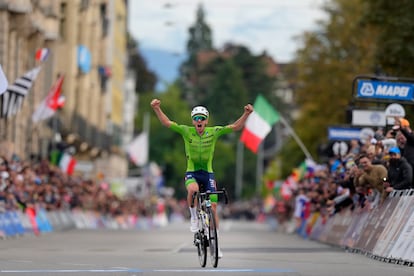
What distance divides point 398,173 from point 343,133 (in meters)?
16.9

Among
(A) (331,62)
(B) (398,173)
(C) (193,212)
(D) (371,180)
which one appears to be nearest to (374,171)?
(D) (371,180)

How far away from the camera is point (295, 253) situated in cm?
2984

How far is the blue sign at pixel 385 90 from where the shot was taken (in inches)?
1483

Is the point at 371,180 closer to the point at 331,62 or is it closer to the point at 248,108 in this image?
the point at 248,108

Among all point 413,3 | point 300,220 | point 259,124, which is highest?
point 413,3

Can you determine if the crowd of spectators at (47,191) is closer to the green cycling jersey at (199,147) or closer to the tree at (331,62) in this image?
the tree at (331,62)

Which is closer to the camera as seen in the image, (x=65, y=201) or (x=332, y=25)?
(x=65, y=201)

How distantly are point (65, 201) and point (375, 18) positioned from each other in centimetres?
1275

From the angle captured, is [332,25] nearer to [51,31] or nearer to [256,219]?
[51,31]

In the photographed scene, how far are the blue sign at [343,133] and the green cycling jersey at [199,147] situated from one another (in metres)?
22.1

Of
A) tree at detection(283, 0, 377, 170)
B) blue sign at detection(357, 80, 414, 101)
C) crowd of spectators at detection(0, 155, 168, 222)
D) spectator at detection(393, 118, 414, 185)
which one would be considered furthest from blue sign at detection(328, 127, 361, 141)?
tree at detection(283, 0, 377, 170)

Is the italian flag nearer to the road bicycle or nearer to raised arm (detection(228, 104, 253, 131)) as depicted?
raised arm (detection(228, 104, 253, 131))

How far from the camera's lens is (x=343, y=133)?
45.1 metres

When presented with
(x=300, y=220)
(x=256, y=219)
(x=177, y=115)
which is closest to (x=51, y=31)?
(x=300, y=220)
